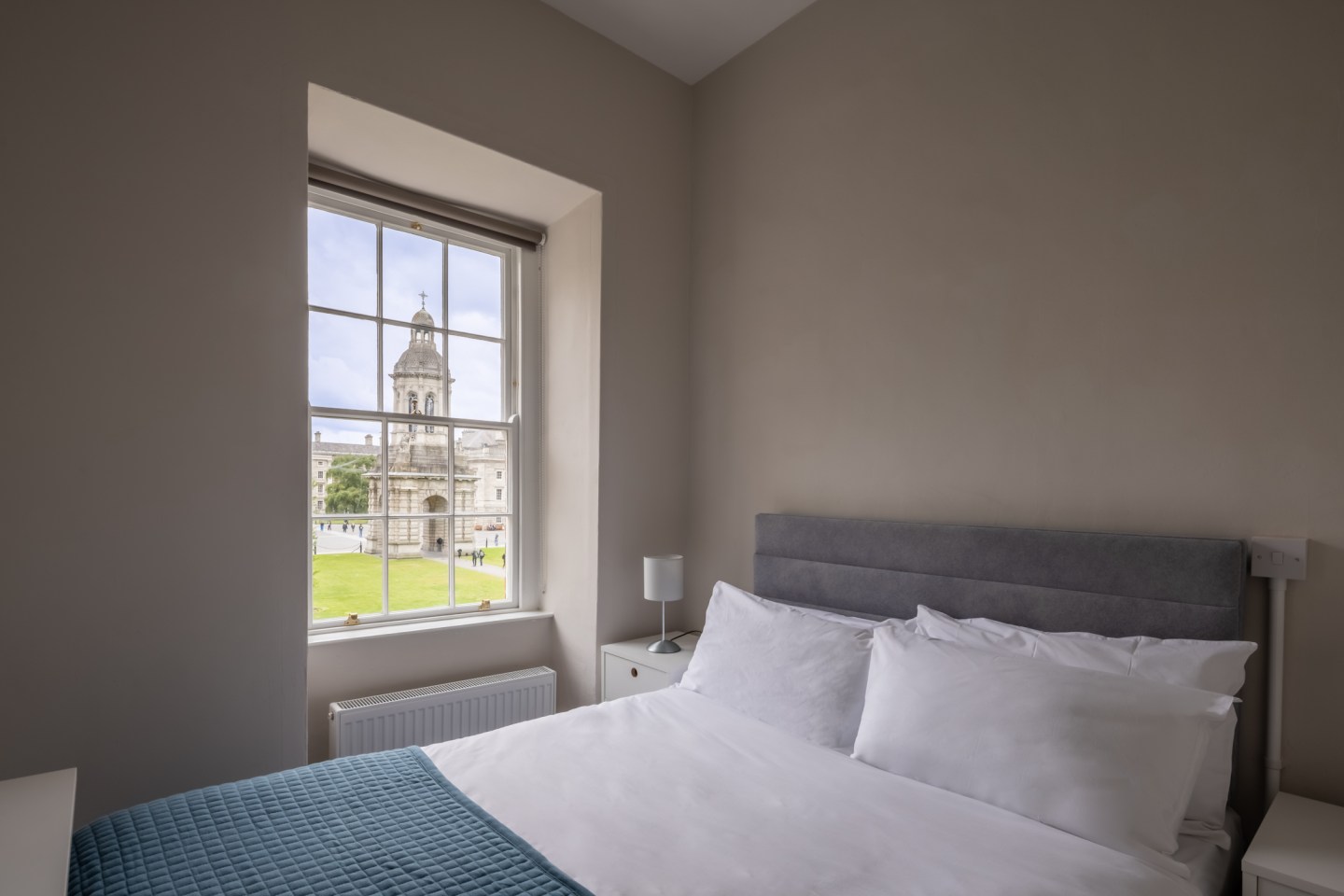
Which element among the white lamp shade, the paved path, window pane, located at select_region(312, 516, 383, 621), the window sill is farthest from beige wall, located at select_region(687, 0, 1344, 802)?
window pane, located at select_region(312, 516, 383, 621)

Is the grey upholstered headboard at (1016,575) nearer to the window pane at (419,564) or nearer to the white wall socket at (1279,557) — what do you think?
the white wall socket at (1279,557)

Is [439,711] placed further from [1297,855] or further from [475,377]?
[1297,855]

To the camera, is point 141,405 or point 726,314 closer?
point 141,405

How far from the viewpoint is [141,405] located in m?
1.99

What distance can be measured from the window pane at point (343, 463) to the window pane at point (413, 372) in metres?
0.15

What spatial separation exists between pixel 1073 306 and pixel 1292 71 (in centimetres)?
72

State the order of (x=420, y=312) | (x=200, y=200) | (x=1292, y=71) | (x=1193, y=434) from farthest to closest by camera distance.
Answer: (x=420, y=312) → (x=200, y=200) → (x=1193, y=434) → (x=1292, y=71)

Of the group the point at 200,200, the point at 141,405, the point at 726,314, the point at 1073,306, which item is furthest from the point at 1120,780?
the point at 200,200

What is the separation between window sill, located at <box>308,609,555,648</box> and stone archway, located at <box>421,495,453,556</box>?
0.30m

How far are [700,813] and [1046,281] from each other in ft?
6.00

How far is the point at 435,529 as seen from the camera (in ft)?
10.0

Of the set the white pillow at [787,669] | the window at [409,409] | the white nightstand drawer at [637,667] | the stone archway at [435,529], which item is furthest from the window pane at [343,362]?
the white pillow at [787,669]

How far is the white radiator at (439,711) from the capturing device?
2.52 m

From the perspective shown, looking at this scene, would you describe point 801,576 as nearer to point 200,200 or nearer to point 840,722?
point 840,722
